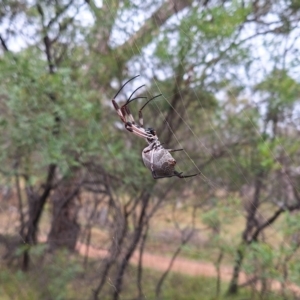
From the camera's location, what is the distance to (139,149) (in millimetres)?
4879

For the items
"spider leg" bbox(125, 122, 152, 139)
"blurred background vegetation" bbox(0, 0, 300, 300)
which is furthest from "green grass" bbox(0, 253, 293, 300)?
"spider leg" bbox(125, 122, 152, 139)

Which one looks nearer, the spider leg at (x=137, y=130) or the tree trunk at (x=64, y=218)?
the spider leg at (x=137, y=130)

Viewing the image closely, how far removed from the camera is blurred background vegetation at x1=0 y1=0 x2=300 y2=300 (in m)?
3.90

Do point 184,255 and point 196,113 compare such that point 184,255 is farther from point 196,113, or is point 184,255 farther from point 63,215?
point 196,113

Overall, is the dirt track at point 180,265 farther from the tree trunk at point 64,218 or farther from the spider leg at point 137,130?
the spider leg at point 137,130

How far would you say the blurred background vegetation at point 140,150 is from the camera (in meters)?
Result: 3.90

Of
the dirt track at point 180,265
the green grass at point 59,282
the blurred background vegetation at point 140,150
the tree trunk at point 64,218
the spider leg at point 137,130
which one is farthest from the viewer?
the dirt track at point 180,265

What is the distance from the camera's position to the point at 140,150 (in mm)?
4852

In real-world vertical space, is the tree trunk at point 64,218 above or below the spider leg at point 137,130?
below

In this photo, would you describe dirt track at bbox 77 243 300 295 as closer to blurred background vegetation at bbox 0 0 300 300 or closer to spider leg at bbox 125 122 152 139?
blurred background vegetation at bbox 0 0 300 300

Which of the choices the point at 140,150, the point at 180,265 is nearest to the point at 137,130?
the point at 140,150

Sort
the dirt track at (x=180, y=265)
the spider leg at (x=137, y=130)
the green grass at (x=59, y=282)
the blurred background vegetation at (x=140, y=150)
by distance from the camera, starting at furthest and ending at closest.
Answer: the dirt track at (x=180, y=265), the green grass at (x=59, y=282), the blurred background vegetation at (x=140, y=150), the spider leg at (x=137, y=130)

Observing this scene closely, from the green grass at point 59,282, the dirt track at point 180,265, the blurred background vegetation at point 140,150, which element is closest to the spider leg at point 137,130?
the blurred background vegetation at point 140,150

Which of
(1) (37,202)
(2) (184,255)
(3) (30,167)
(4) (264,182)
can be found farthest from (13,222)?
(4) (264,182)
